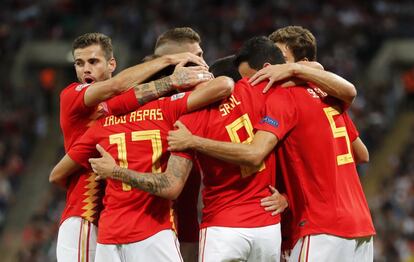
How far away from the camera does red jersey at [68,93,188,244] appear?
18.1ft

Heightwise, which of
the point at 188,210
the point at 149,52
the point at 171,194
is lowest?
the point at 188,210

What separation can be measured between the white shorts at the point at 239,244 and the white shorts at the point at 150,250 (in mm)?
178

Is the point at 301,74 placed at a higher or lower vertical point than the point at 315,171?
higher

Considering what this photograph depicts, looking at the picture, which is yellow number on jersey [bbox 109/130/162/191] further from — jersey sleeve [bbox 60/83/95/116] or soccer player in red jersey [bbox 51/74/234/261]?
jersey sleeve [bbox 60/83/95/116]

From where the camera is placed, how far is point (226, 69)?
19.8 feet

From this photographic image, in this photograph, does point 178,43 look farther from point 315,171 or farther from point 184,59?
point 315,171

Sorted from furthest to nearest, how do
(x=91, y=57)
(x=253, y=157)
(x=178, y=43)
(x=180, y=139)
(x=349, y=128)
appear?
(x=91, y=57), (x=178, y=43), (x=349, y=128), (x=180, y=139), (x=253, y=157)

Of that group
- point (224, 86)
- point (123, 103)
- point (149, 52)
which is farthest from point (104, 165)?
point (149, 52)

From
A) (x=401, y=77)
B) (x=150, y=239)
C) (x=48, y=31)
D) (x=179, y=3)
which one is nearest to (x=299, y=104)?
(x=150, y=239)

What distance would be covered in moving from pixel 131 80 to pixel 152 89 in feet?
0.58

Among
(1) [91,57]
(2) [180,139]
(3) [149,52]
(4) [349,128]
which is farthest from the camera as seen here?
(3) [149,52]

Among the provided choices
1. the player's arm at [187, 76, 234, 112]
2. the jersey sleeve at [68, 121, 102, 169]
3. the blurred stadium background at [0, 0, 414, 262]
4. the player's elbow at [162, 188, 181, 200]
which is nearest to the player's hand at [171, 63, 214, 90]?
the player's arm at [187, 76, 234, 112]

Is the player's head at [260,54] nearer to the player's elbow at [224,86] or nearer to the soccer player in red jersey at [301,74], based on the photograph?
the soccer player in red jersey at [301,74]

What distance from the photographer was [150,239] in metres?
5.52
